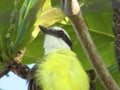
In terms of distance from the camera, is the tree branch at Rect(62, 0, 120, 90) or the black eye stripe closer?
the tree branch at Rect(62, 0, 120, 90)

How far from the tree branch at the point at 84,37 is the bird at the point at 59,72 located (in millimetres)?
628

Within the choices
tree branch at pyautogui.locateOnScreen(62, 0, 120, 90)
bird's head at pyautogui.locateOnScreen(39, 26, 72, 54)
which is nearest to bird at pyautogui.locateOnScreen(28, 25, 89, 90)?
bird's head at pyautogui.locateOnScreen(39, 26, 72, 54)

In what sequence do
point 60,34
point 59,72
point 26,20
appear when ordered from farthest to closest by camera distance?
point 60,34 → point 59,72 → point 26,20

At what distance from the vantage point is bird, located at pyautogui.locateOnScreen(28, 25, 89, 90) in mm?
1951

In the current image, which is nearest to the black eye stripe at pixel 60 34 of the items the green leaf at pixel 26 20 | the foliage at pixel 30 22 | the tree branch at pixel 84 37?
the foliage at pixel 30 22

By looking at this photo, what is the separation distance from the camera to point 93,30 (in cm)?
224

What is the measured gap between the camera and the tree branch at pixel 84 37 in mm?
1234

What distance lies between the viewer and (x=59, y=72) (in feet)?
6.62

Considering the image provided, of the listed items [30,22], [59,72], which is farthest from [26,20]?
[59,72]

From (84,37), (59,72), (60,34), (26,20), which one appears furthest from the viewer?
(60,34)

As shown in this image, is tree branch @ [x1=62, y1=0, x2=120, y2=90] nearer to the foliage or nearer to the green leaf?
the foliage

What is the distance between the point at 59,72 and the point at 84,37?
29.3 inches

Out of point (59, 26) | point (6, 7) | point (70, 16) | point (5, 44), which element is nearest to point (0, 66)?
point (5, 44)

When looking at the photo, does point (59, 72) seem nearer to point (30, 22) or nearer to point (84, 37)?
point (30, 22)
